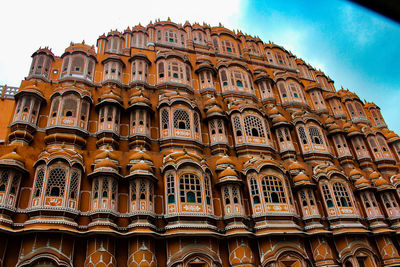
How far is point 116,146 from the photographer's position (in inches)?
827

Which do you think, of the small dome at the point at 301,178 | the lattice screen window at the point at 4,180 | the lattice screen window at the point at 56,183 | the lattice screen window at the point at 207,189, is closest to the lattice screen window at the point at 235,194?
the lattice screen window at the point at 207,189

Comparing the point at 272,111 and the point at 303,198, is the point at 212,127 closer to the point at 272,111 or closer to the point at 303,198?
the point at 272,111

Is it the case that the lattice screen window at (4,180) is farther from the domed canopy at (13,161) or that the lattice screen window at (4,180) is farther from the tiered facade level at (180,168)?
the domed canopy at (13,161)

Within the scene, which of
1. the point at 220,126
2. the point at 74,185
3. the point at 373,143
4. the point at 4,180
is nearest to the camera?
the point at 4,180

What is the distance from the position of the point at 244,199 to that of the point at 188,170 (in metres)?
4.53

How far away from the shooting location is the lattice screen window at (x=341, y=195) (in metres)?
22.1

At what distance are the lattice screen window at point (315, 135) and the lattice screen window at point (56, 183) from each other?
19874 mm

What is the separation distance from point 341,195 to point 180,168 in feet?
40.9

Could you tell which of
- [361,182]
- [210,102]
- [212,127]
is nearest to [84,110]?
[212,127]

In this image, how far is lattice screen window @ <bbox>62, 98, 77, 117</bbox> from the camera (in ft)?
68.5

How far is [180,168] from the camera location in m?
19.0

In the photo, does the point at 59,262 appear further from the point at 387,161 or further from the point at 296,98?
the point at 387,161

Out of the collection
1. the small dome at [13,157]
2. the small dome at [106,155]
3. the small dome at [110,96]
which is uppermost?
the small dome at [110,96]

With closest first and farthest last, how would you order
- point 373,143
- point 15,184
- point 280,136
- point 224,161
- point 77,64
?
point 15,184, point 224,161, point 77,64, point 280,136, point 373,143
